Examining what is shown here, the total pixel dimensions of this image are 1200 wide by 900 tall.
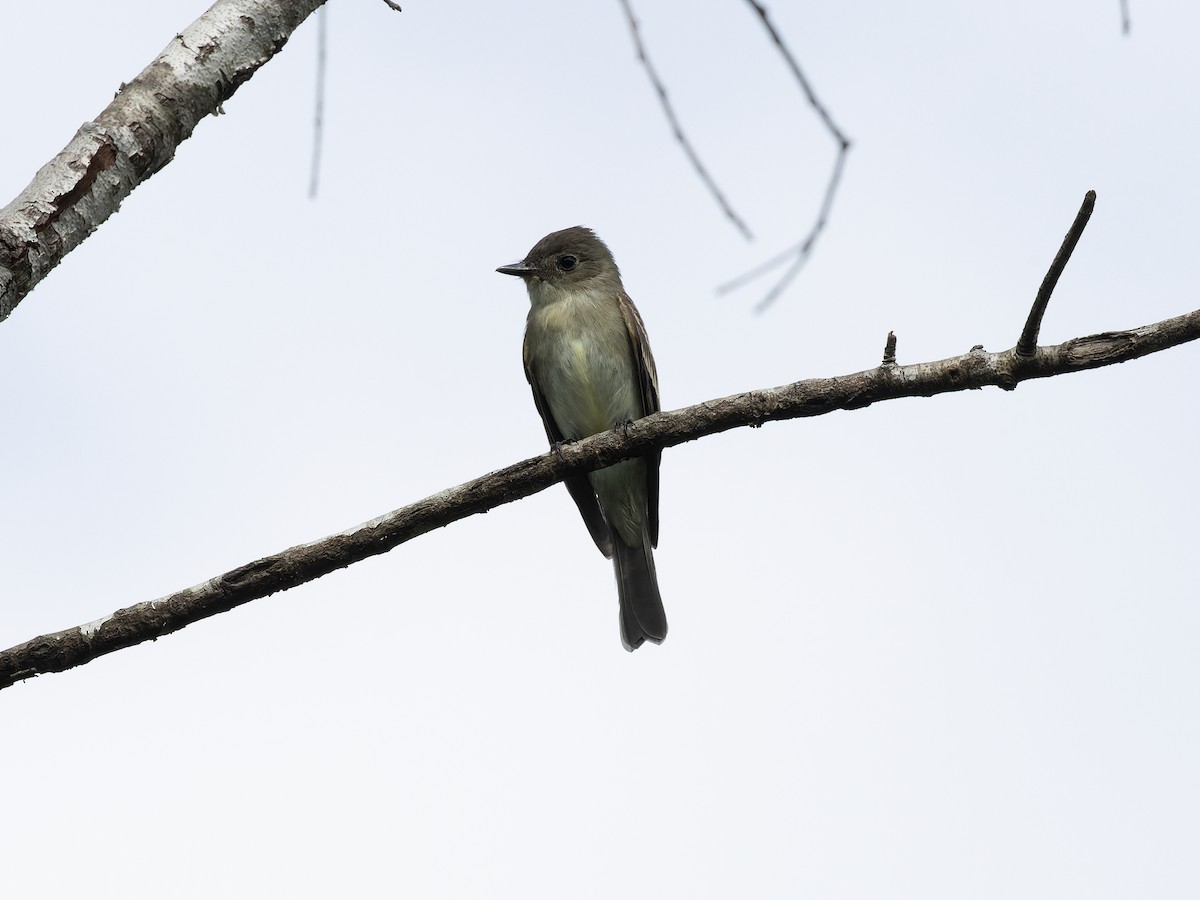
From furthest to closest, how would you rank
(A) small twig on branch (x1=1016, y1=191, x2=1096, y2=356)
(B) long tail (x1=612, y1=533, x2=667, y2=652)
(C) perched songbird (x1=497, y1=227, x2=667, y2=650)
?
(B) long tail (x1=612, y1=533, x2=667, y2=652) → (C) perched songbird (x1=497, y1=227, x2=667, y2=650) → (A) small twig on branch (x1=1016, y1=191, x2=1096, y2=356)

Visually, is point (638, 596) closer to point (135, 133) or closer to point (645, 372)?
point (645, 372)

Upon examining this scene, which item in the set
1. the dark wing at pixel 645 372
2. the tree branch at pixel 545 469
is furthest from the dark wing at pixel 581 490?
the tree branch at pixel 545 469

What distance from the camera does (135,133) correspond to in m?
3.16

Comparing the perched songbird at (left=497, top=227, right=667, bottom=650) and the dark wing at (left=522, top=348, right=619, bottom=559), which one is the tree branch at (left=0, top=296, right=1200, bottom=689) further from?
the dark wing at (left=522, top=348, right=619, bottom=559)

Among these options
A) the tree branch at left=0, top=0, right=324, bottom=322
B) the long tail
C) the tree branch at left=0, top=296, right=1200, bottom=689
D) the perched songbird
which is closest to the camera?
the tree branch at left=0, top=0, right=324, bottom=322

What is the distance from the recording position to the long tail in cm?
780

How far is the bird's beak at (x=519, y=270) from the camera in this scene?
8023mm

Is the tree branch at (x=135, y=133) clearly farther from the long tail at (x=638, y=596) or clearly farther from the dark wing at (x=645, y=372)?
the long tail at (x=638, y=596)

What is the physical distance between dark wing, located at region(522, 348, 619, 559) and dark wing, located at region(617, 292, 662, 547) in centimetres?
38

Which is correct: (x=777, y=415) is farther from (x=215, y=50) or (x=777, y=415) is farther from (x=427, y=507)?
(x=215, y=50)

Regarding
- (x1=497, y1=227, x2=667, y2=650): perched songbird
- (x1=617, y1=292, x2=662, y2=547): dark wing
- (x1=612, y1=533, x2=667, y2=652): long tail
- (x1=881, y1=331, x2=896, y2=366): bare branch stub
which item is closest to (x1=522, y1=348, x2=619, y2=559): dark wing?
(x1=497, y1=227, x2=667, y2=650): perched songbird

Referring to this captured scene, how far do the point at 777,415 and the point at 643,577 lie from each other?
397cm

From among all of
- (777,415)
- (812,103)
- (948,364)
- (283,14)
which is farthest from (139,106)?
(948,364)

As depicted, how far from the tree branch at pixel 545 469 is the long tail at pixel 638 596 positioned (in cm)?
351
